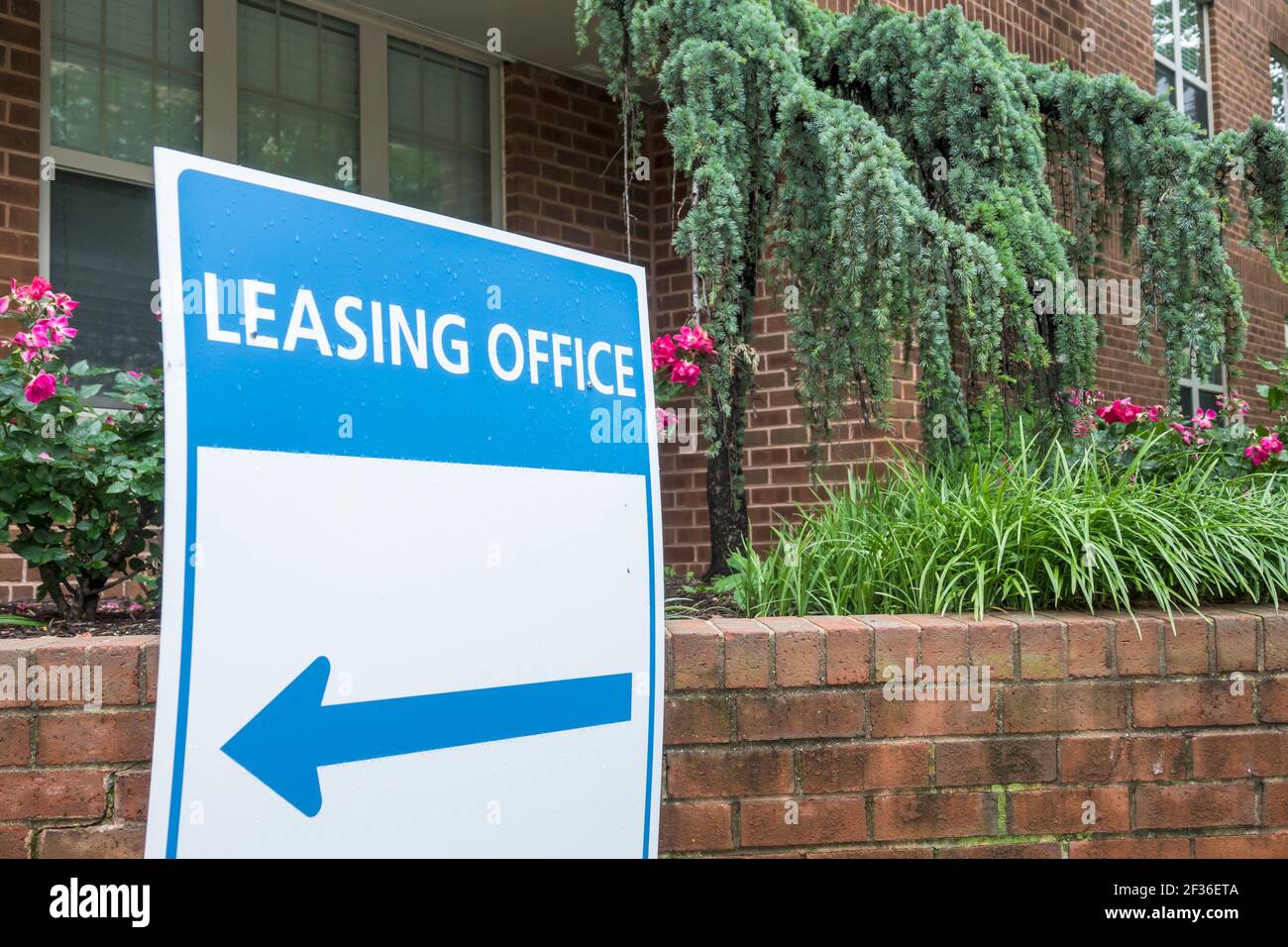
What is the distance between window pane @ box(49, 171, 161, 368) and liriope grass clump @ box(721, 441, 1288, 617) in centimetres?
317

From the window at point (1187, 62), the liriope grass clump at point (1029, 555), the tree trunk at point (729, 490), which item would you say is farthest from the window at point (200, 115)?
the window at point (1187, 62)

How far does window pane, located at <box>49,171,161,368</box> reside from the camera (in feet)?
17.6

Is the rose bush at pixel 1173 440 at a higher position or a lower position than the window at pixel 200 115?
lower

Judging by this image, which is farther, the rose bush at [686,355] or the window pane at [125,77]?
the window pane at [125,77]

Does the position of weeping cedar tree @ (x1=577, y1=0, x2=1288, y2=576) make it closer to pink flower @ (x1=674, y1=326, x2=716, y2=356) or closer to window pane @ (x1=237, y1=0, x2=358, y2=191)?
pink flower @ (x1=674, y1=326, x2=716, y2=356)

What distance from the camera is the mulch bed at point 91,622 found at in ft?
10.4

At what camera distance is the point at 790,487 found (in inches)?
265

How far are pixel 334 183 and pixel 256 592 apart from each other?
533 cm

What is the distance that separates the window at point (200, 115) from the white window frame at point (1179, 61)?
7.54 m

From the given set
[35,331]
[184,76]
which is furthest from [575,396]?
[184,76]

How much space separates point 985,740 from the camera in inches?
123

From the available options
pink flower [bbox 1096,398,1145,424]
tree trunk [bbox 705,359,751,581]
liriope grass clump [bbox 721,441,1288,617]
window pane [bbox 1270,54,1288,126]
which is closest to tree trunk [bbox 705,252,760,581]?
tree trunk [bbox 705,359,751,581]

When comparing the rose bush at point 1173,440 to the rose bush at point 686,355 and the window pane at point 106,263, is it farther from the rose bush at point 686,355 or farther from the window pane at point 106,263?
the window pane at point 106,263
